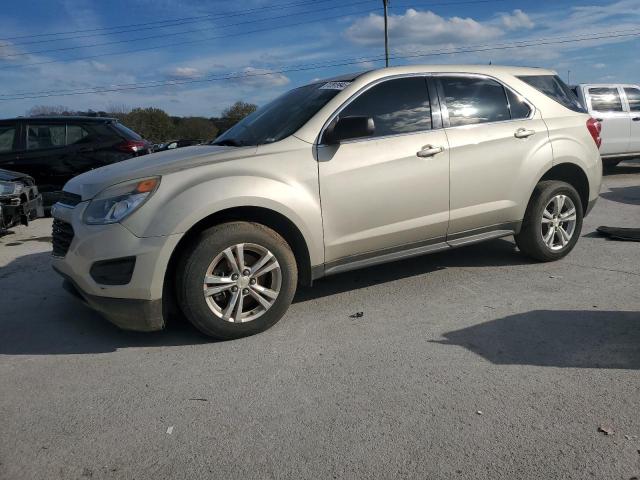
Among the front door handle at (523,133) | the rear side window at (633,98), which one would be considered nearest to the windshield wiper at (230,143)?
the front door handle at (523,133)

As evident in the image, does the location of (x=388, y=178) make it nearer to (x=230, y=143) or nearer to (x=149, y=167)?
(x=230, y=143)

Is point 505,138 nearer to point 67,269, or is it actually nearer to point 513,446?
point 513,446

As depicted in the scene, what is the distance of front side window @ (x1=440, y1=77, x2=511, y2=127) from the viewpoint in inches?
A: 183

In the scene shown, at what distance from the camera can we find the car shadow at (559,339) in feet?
10.8

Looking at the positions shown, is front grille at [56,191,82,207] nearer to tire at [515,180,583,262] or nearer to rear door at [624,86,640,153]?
tire at [515,180,583,262]

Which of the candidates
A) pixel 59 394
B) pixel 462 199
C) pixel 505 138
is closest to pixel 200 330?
pixel 59 394

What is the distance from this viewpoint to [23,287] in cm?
520

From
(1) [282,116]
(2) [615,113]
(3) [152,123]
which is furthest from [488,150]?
(3) [152,123]

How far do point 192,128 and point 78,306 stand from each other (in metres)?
52.5

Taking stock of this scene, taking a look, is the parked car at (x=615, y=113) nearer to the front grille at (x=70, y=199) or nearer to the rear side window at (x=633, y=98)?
the rear side window at (x=633, y=98)

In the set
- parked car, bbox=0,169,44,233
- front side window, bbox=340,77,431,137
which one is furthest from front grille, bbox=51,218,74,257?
parked car, bbox=0,169,44,233

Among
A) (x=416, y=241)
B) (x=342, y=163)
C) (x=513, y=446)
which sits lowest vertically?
(x=513, y=446)

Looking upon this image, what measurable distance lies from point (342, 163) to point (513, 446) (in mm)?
2283

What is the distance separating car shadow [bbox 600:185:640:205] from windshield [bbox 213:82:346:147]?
6.53m
